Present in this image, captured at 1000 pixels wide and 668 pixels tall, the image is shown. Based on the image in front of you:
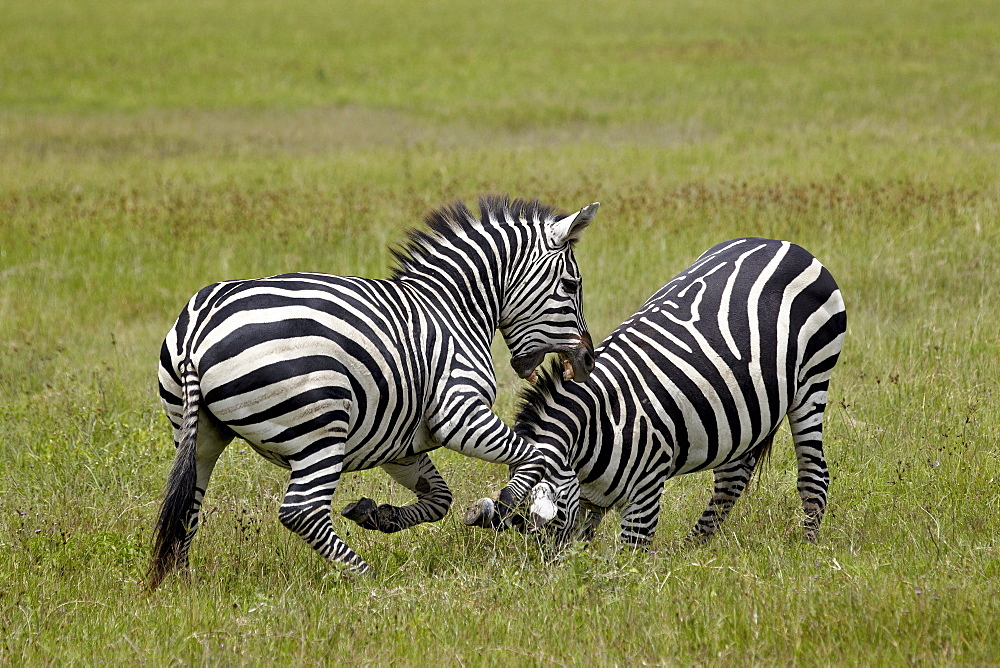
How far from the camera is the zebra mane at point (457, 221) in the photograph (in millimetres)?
5066

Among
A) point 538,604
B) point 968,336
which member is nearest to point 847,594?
point 538,604

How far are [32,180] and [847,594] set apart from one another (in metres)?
14.6

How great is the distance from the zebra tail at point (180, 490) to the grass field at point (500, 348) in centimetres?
17

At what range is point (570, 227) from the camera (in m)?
4.99

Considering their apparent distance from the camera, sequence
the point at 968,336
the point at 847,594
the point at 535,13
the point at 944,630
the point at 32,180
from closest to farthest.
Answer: the point at 944,630 < the point at 847,594 < the point at 968,336 < the point at 32,180 < the point at 535,13

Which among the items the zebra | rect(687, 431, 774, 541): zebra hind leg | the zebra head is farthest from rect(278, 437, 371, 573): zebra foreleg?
rect(687, 431, 774, 541): zebra hind leg

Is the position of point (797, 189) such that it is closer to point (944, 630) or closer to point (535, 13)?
point (944, 630)

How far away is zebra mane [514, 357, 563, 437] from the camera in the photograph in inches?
192

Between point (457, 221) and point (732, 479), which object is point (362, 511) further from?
point (732, 479)

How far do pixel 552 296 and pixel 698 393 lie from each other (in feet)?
3.03

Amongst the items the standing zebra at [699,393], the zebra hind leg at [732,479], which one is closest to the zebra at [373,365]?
the standing zebra at [699,393]

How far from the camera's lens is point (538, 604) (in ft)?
13.5

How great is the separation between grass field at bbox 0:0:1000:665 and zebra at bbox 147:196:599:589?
16.0 inches

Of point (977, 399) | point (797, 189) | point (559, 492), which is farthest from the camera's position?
point (797, 189)
